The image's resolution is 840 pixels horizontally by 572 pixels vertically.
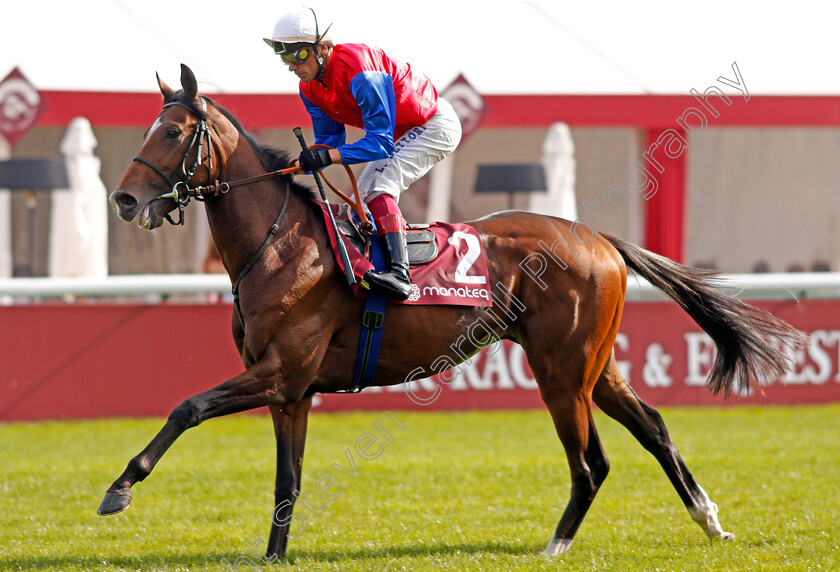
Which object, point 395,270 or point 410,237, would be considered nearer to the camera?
point 395,270

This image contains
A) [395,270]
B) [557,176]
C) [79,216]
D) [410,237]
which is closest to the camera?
[395,270]

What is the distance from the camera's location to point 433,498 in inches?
233

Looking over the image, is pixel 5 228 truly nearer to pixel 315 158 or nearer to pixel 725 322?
pixel 315 158

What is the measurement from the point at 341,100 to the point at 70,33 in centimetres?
806

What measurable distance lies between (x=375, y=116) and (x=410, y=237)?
25.6 inches

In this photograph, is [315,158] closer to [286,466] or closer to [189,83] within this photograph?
[189,83]

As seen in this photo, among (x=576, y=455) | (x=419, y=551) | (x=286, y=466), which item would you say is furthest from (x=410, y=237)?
(x=419, y=551)

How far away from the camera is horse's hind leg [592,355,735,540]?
15.8 ft

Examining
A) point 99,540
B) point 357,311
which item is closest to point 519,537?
point 357,311

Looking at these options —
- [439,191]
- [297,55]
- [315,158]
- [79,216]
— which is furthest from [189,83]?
[439,191]

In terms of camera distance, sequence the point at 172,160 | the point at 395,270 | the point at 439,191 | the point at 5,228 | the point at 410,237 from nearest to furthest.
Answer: the point at 172,160 < the point at 395,270 < the point at 410,237 < the point at 5,228 < the point at 439,191

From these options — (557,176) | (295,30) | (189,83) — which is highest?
(557,176)

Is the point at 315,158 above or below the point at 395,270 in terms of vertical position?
above

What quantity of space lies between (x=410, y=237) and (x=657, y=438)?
158 cm
